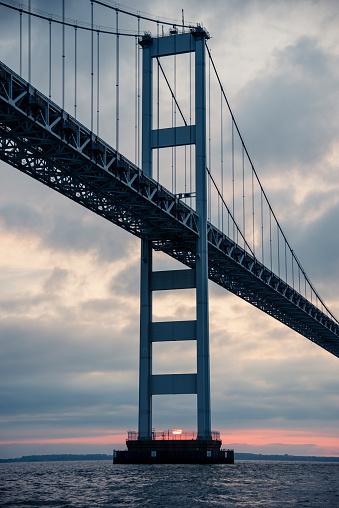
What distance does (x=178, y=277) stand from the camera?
65.6 m

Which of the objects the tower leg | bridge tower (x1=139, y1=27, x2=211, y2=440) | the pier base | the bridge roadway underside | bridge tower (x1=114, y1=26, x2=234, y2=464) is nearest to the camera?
the bridge roadway underside

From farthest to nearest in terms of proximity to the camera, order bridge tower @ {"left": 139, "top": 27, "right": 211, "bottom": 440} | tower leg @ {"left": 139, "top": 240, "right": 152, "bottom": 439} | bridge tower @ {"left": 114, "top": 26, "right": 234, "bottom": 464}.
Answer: tower leg @ {"left": 139, "top": 240, "right": 152, "bottom": 439}
bridge tower @ {"left": 139, "top": 27, "right": 211, "bottom": 440}
bridge tower @ {"left": 114, "top": 26, "right": 234, "bottom": 464}

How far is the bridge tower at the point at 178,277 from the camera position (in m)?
62.5

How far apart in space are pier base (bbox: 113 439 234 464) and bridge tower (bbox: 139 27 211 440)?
1050 millimetres

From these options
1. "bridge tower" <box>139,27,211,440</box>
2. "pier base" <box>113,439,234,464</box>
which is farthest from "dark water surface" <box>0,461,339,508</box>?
"bridge tower" <box>139,27,211,440</box>

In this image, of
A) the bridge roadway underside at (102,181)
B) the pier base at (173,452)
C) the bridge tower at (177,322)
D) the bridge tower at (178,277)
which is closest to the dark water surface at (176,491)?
the pier base at (173,452)

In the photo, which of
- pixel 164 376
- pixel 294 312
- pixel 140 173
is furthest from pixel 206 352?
pixel 294 312

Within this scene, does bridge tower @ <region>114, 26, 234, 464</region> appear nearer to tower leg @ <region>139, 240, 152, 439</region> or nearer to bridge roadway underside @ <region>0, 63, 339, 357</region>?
tower leg @ <region>139, 240, 152, 439</region>

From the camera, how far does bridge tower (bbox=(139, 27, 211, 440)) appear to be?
62531 mm

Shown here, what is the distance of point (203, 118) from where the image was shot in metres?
66.8

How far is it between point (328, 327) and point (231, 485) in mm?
68822

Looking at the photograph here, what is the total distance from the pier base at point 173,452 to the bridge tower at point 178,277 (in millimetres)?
1050

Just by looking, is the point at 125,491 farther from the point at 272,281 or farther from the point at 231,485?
the point at 272,281

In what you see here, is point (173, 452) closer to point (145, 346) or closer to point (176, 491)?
point (145, 346)
